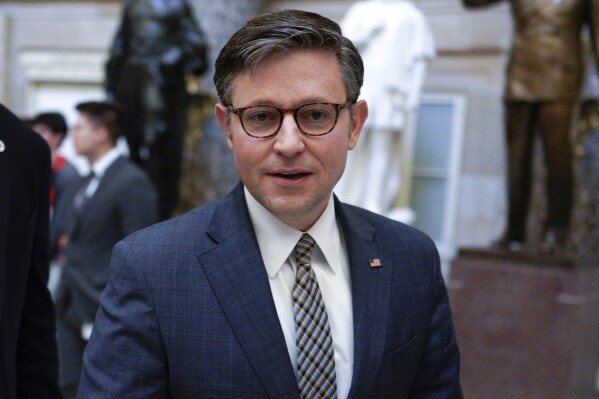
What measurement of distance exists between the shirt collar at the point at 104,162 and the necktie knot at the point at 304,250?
127 inches

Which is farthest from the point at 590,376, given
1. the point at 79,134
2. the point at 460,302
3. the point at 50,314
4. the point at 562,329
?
the point at 50,314

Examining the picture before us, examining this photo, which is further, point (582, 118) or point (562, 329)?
point (582, 118)

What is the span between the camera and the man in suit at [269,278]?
1.66 m

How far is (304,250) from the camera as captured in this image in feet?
5.95

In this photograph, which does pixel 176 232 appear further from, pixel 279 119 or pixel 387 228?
pixel 387 228

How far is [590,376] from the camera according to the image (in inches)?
227

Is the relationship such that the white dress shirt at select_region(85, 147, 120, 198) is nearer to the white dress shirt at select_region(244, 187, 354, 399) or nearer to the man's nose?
the white dress shirt at select_region(244, 187, 354, 399)

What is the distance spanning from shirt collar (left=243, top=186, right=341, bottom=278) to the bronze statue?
424cm

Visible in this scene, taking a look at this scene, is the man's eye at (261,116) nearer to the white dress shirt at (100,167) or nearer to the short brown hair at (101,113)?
the white dress shirt at (100,167)

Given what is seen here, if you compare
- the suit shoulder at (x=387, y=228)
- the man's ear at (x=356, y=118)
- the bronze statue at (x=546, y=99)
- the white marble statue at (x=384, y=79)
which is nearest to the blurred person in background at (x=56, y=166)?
the white marble statue at (x=384, y=79)

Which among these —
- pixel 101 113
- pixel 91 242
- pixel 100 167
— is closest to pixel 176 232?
pixel 91 242

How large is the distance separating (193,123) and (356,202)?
2.70 m

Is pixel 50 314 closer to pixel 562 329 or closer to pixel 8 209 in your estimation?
pixel 8 209

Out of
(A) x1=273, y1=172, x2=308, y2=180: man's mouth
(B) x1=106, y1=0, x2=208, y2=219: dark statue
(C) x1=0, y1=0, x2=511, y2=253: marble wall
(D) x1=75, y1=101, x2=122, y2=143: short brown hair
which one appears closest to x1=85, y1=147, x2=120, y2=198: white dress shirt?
(D) x1=75, y1=101, x2=122, y2=143: short brown hair
